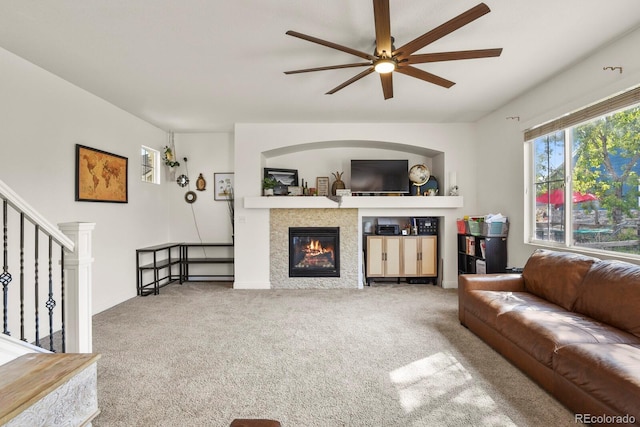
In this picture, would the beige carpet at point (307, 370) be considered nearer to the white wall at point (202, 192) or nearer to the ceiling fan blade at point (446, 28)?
the white wall at point (202, 192)

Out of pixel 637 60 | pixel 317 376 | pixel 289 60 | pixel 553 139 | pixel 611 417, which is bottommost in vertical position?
pixel 317 376

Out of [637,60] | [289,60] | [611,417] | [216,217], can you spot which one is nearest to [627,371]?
[611,417]

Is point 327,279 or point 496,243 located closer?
point 496,243

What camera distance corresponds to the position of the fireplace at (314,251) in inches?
208

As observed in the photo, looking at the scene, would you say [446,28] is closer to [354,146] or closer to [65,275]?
[65,275]

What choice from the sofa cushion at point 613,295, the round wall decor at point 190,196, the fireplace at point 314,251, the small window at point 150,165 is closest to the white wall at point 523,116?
the sofa cushion at point 613,295

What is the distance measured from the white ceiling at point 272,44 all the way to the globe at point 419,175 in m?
1.20

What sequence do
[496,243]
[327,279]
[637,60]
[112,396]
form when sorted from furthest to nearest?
1. [327,279]
2. [496,243]
3. [637,60]
4. [112,396]

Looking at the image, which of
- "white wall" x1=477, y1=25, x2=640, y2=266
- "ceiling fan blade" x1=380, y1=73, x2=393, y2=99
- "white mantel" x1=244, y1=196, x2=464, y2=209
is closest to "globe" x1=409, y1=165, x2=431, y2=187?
"white mantel" x1=244, y1=196, x2=464, y2=209

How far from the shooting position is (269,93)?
3.89 metres

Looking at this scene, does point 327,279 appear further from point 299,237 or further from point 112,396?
point 112,396

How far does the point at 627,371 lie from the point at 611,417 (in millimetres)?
241

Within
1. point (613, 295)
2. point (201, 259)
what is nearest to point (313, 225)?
point (201, 259)

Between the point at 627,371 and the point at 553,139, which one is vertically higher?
the point at 553,139
